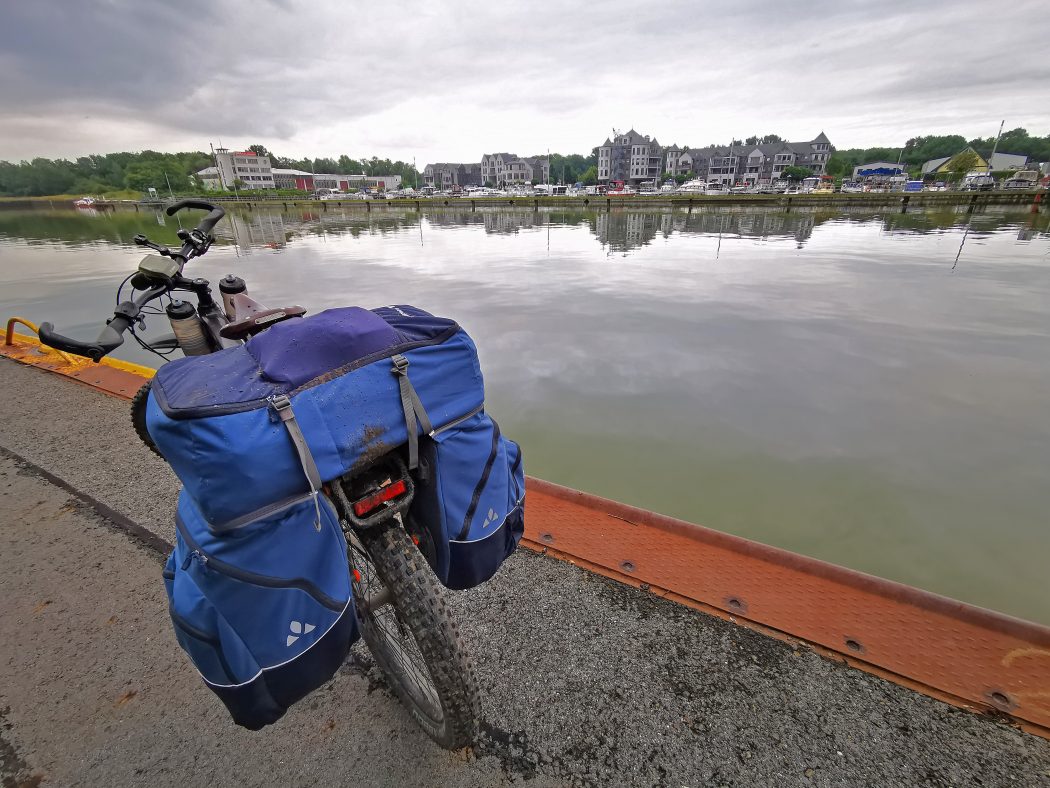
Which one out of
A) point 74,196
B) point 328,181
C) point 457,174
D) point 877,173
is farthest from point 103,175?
point 877,173

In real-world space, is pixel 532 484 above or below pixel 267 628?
below

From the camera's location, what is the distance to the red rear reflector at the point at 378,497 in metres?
1.18

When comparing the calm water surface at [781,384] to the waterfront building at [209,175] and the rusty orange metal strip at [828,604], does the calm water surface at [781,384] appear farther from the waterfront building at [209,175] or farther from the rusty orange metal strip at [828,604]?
the waterfront building at [209,175]

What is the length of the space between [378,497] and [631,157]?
90.9m

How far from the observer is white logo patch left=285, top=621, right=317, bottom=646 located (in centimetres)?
107

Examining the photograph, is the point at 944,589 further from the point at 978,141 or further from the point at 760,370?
the point at 978,141

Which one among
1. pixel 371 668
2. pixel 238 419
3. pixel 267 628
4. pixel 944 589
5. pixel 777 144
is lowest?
pixel 944 589

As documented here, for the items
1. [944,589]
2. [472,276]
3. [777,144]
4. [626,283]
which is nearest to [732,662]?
[944,589]

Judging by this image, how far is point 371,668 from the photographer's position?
1.79 m

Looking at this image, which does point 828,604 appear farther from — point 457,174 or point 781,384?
point 457,174

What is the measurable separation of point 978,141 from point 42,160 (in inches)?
7355

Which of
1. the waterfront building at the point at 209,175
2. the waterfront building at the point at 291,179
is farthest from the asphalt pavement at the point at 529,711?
the waterfront building at the point at 209,175

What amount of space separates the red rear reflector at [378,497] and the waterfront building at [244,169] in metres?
106

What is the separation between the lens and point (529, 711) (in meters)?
1.62
